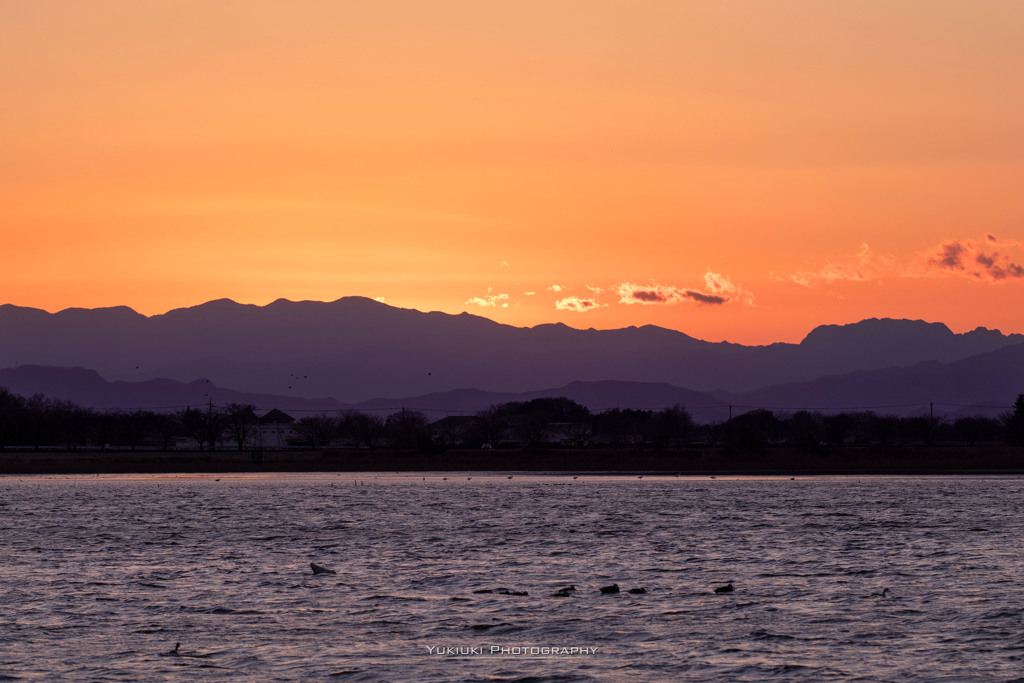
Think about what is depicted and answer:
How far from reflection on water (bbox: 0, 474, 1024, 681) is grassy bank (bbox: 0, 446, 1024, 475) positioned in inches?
2726

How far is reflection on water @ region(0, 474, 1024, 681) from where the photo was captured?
27766 millimetres

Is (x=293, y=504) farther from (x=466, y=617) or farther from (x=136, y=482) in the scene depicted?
(x=466, y=617)

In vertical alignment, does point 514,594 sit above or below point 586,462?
below

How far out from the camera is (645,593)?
3847 centimetres

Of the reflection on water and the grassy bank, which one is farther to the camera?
the grassy bank

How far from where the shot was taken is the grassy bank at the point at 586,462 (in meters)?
148

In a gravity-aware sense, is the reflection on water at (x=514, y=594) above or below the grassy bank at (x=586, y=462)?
below

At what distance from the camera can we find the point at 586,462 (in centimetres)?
16475

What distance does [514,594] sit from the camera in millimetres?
38188

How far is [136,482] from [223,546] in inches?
3151

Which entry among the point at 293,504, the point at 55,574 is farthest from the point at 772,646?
the point at 293,504

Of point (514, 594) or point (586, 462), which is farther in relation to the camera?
point (586, 462)

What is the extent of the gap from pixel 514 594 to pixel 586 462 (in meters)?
127

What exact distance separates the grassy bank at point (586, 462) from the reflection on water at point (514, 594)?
227 feet
